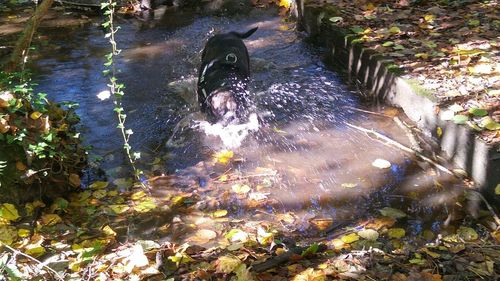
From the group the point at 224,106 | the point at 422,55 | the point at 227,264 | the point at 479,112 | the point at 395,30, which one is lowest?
the point at 227,264

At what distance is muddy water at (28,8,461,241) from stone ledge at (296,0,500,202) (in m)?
0.19

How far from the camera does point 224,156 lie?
171 inches

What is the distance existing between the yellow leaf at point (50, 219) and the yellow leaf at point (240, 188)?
4.27ft

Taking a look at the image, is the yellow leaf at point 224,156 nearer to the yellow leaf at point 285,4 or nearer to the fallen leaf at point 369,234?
the fallen leaf at point 369,234

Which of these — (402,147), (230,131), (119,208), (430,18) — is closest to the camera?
(119,208)

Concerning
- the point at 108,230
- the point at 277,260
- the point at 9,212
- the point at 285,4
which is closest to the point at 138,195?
the point at 108,230

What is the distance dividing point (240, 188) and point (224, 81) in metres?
1.42

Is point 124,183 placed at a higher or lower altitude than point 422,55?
lower

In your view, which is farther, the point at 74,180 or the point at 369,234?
the point at 74,180

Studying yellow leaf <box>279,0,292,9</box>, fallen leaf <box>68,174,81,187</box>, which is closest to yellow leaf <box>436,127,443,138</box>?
fallen leaf <box>68,174,81,187</box>

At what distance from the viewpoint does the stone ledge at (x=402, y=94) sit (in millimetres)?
3553

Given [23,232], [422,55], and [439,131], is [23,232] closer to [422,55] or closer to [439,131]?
[439,131]

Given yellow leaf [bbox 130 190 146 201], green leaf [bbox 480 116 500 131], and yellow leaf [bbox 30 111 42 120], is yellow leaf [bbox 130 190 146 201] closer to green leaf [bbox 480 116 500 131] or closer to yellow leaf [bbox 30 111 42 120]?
yellow leaf [bbox 30 111 42 120]

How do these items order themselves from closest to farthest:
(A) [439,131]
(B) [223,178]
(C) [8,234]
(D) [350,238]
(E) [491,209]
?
(C) [8,234], (D) [350,238], (E) [491,209], (B) [223,178], (A) [439,131]
